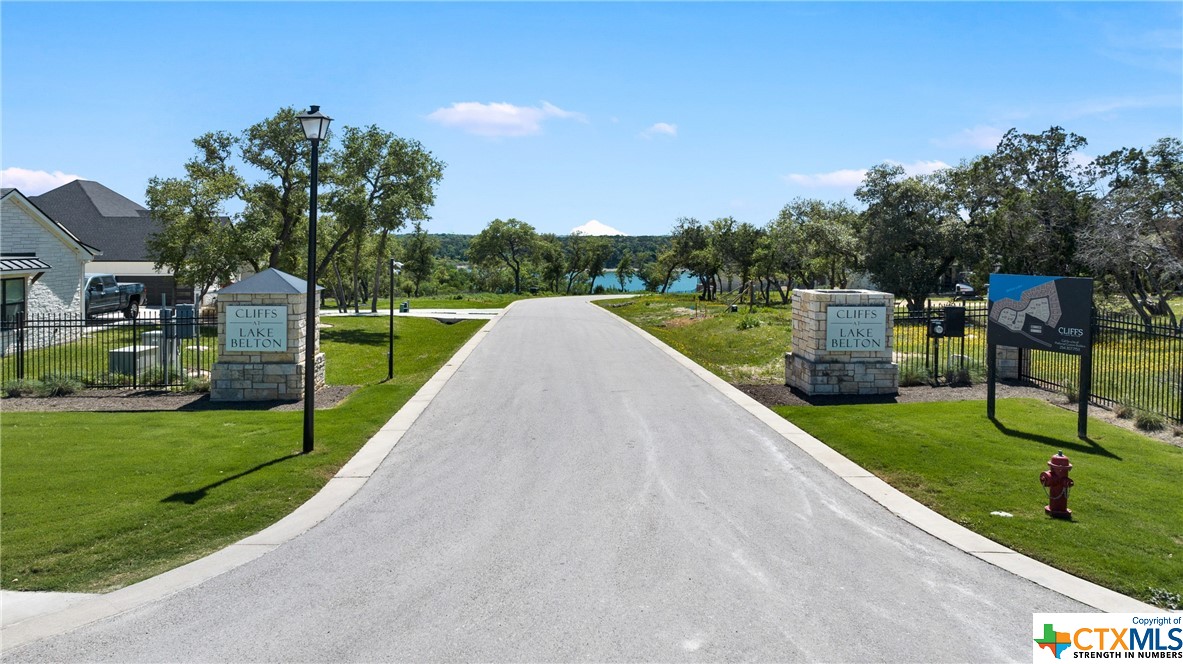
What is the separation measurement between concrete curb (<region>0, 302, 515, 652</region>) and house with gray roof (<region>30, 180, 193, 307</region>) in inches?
1408

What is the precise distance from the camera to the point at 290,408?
14.7m

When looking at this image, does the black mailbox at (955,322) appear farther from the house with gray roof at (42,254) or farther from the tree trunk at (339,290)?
the tree trunk at (339,290)

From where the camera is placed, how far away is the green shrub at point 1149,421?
1294 centimetres

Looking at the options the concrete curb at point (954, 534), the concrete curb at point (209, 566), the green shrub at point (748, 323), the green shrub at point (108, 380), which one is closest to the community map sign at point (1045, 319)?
the concrete curb at point (954, 534)

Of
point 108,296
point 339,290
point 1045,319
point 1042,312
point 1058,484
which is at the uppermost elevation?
point 339,290

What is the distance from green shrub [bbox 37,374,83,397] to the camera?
15.9 metres

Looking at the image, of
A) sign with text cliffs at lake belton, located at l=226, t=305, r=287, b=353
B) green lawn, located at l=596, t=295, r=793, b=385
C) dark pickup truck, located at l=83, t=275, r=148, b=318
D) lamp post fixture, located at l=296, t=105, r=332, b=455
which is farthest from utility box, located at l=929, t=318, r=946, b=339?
dark pickup truck, located at l=83, t=275, r=148, b=318

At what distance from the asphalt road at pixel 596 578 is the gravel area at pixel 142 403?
16.2 feet

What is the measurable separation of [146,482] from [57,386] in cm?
870

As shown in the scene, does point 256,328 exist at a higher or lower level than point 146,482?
higher

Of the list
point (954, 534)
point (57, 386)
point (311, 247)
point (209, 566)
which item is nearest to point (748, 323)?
point (57, 386)

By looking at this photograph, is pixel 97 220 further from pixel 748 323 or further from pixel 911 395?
pixel 911 395

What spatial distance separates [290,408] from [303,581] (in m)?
8.66

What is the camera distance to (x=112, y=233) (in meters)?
43.6
